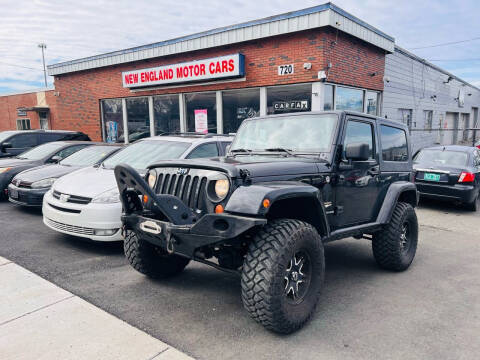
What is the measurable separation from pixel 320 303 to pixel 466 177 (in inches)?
232

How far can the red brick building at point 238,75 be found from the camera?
32.3 feet

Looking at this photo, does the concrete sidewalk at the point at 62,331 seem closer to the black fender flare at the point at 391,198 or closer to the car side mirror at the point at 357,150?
the car side mirror at the point at 357,150

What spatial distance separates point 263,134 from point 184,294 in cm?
198

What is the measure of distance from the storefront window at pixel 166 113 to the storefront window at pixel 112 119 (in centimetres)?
210

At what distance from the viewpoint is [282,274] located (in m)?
2.75

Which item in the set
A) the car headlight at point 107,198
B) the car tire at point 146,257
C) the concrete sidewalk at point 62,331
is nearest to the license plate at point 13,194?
the car headlight at point 107,198

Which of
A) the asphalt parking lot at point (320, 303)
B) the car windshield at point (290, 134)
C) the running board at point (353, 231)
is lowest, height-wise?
the asphalt parking lot at point (320, 303)

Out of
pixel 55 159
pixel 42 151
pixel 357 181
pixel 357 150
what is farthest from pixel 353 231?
pixel 42 151

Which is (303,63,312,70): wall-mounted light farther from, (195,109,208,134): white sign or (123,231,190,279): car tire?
(123,231,190,279): car tire

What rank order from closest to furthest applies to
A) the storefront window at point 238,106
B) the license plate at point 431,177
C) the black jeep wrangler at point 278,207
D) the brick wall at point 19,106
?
1. the black jeep wrangler at point 278,207
2. the license plate at point 431,177
3. the storefront window at point 238,106
4. the brick wall at point 19,106

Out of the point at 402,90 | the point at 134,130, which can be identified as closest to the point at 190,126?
the point at 134,130

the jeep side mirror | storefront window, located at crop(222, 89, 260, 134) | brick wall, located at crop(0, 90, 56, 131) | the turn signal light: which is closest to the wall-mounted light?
storefront window, located at crop(222, 89, 260, 134)

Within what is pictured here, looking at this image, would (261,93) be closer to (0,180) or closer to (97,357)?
(0,180)

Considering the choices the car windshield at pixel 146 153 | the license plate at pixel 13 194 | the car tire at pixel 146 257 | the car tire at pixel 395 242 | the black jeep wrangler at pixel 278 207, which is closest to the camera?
the black jeep wrangler at pixel 278 207
